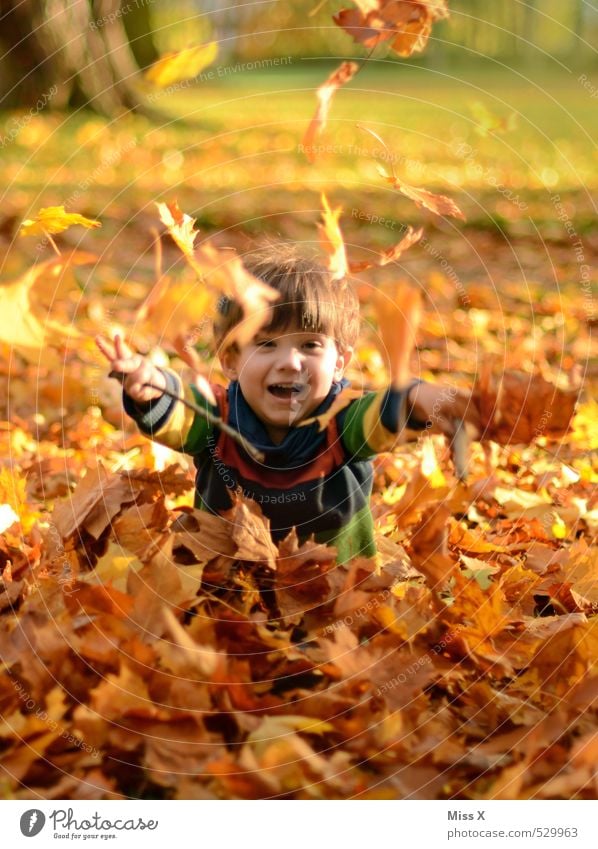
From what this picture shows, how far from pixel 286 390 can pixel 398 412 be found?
24cm

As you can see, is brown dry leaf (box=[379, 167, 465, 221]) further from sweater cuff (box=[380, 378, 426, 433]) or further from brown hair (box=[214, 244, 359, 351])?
sweater cuff (box=[380, 378, 426, 433])

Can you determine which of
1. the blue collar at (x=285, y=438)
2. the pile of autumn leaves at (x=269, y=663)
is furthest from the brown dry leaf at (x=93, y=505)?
the blue collar at (x=285, y=438)

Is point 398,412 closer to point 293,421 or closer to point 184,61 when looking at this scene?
point 293,421

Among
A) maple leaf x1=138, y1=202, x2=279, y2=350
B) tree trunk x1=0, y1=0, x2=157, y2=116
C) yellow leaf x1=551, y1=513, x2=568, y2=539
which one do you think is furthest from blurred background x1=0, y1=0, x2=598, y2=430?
yellow leaf x1=551, y1=513, x2=568, y2=539

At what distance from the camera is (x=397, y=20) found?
1.86m

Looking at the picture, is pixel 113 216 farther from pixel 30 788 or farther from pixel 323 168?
pixel 30 788

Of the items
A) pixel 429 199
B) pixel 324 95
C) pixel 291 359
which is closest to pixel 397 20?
pixel 324 95

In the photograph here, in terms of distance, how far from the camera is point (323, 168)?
7.62 meters

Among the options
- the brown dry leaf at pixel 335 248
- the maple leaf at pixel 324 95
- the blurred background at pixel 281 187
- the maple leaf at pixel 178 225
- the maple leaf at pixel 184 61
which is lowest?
the maple leaf at pixel 178 225

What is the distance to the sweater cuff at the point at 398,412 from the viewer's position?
1.70 m

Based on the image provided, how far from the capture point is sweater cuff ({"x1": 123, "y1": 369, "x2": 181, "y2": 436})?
1.72 metres

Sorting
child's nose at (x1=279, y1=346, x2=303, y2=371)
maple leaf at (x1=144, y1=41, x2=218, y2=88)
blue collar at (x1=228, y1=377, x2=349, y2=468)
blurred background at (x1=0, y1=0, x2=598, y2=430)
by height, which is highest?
blurred background at (x1=0, y1=0, x2=598, y2=430)

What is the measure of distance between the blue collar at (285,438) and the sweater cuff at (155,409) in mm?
158

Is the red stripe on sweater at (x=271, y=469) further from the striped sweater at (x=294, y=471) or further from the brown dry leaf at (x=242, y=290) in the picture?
the brown dry leaf at (x=242, y=290)
